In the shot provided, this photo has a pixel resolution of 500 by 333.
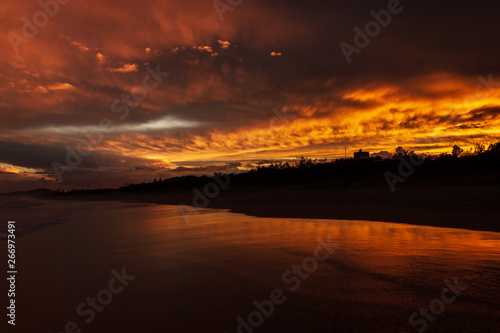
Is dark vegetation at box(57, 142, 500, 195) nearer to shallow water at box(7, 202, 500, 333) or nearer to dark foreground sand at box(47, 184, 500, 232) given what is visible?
dark foreground sand at box(47, 184, 500, 232)

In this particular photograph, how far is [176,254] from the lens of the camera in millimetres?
5594

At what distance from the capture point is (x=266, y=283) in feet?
12.4

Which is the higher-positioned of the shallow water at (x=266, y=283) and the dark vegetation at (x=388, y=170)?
the dark vegetation at (x=388, y=170)

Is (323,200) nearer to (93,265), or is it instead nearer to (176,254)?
(176,254)

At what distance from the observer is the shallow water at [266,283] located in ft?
8.85

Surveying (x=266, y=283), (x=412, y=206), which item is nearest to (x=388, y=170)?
(x=412, y=206)

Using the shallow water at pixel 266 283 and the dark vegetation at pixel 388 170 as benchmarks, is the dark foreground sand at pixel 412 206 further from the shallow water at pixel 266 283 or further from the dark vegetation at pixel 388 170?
the shallow water at pixel 266 283

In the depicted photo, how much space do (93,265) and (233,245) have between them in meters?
2.53

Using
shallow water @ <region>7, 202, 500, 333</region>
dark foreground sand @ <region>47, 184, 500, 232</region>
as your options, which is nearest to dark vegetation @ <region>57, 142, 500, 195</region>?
dark foreground sand @ <region>47, 184, 500, 232</region>

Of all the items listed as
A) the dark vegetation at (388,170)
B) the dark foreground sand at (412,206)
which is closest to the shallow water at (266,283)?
the dark foreground sand at (412,206)

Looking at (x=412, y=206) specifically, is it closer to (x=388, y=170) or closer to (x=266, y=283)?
(x=388, y=170)

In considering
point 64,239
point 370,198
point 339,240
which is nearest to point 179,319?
point 339,240

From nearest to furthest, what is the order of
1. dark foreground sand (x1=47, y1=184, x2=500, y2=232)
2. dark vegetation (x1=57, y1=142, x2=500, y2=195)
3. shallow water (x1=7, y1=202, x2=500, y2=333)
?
1. shallow water (x1=7, y1=202, x2=500, y2=333)
2. dark foreground sand (x1=47, y1=184, x2=500, y2=232)
3. dark vegetation (x1=57, y1=142, x2=500, y2=195)

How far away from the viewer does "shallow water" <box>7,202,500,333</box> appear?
→ 270 cm
